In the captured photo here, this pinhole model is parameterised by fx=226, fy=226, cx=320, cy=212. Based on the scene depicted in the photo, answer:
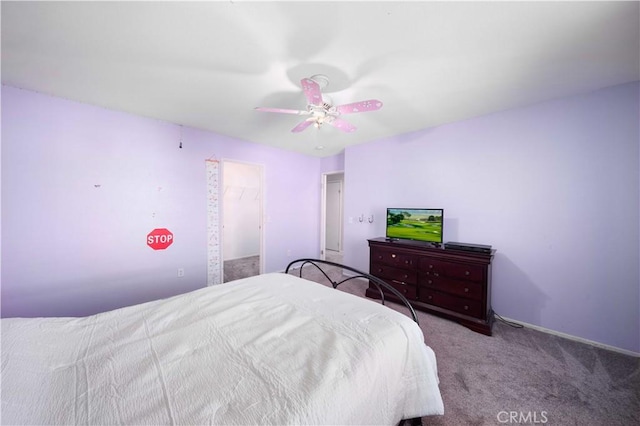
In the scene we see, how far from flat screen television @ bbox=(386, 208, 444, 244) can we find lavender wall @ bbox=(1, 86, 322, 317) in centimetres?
285

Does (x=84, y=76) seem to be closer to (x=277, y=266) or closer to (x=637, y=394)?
(x=277, y=266)

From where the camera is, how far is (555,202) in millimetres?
2416

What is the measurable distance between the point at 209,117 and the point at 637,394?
4.70 m

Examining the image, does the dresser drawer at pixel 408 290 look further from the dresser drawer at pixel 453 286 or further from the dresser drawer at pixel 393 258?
the dresser drawer at pixel 393 258

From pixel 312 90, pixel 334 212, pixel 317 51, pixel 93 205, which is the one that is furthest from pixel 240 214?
pixel 317 51

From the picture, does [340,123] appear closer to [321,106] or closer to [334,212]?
[321,106]

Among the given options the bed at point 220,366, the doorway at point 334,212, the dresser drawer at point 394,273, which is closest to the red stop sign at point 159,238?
the bed at point 220,366

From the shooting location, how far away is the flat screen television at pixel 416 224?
2.96 meters

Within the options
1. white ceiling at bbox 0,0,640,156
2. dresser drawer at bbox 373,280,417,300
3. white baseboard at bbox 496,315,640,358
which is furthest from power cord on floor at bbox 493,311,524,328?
white ceiling at bbox 0,0,640,156

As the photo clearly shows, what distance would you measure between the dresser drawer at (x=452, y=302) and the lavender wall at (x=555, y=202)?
0.52 meters

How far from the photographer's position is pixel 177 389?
88cm

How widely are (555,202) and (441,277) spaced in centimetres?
141

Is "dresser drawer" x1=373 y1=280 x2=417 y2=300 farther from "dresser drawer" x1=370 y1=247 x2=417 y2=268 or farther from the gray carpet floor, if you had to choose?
the gray carpet floor

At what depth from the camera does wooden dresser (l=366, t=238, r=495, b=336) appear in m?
2.46
